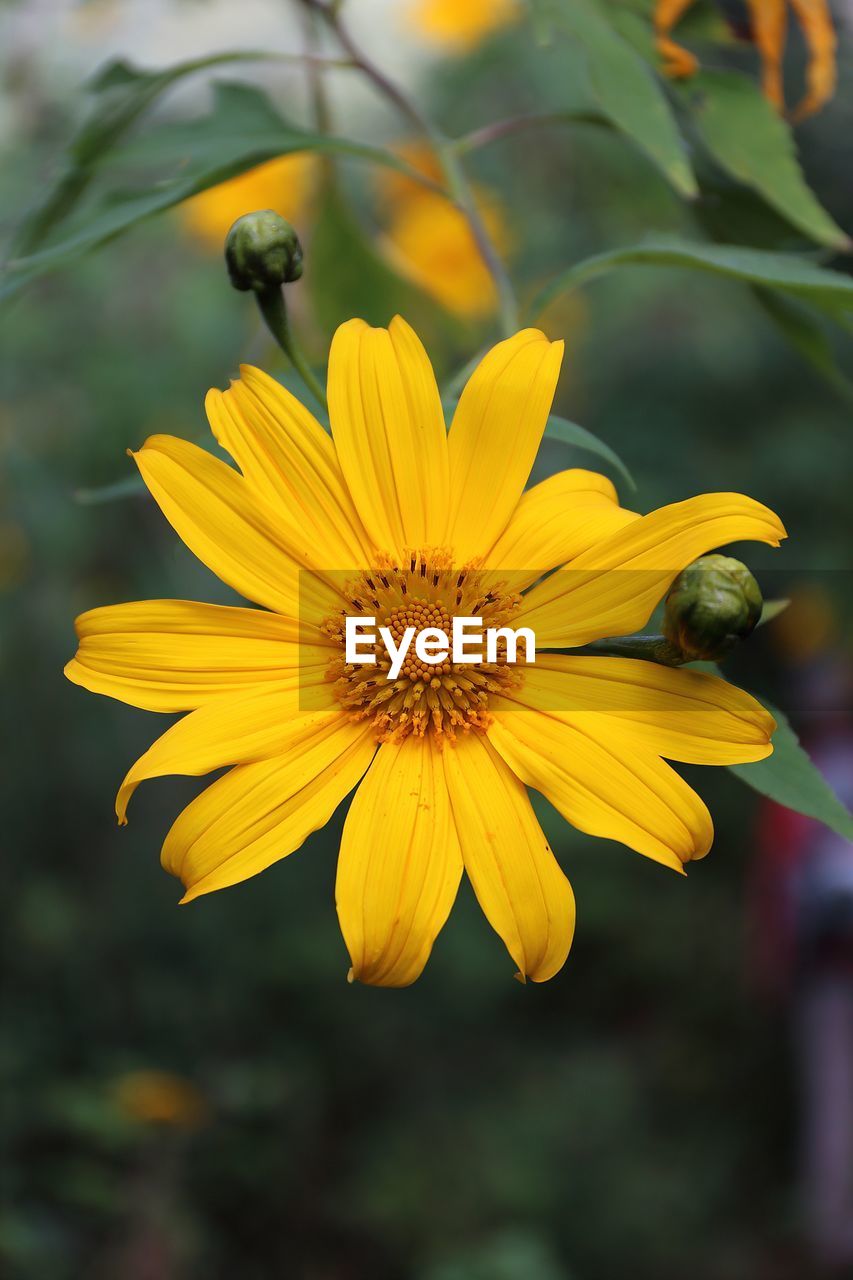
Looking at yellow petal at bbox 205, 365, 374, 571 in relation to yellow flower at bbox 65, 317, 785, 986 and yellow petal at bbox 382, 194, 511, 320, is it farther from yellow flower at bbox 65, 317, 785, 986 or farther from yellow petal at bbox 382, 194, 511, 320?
yellow petal at bbox 382, 194, 511, 320

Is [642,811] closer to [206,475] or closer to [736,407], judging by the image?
[206,475]

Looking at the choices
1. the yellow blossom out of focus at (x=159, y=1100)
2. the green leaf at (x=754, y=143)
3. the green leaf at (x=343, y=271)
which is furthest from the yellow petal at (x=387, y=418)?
the yellow blossom out of focus at (x=159, y=1100)

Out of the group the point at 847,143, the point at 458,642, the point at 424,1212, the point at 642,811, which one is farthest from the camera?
the point at 847,143

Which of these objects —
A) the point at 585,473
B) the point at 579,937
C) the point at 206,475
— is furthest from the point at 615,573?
the point at 579,937

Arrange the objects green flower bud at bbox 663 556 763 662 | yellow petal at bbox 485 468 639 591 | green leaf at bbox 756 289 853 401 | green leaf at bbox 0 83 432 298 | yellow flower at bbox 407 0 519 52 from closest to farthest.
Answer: green flower bud at bbox 663 556 763 662 < yellow petal at bbox 485 468 639 591 < green leaf at bbox 0 83 432 298 < green leaf at bbox 756 289 853 401 < yellow flower at bbox 407 0 519 52

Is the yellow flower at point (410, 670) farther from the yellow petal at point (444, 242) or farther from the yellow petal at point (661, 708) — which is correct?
the yellow petal at point (444, 242)

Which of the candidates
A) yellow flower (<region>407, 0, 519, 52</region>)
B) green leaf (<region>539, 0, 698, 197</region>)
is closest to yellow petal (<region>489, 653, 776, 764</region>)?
green leaf (<region>539, 0, 698, 197</region>)
